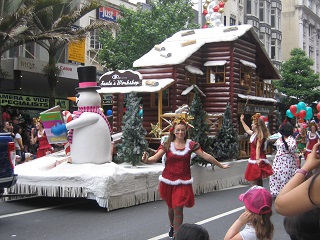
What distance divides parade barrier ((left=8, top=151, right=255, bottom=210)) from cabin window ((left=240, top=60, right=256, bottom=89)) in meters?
7.92

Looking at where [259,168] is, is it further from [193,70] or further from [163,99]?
[163,99]

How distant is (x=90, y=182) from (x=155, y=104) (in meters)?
7.54

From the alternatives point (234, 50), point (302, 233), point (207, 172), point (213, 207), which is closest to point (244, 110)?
point (234, 50)

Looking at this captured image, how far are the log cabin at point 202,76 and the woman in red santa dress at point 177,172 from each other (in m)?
7.34

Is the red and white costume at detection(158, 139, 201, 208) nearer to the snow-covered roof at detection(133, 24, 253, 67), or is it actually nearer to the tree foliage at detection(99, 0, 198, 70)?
the snow-covered roof at detection(133, 24, 253, 67)

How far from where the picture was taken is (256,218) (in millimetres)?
3760

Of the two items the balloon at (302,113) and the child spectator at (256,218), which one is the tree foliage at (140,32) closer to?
the balloon at (302,113)

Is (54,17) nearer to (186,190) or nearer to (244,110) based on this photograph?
(244,110)

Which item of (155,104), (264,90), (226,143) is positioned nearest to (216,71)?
(155,104)

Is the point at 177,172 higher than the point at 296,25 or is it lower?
lower

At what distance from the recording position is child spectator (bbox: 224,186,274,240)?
3.73m

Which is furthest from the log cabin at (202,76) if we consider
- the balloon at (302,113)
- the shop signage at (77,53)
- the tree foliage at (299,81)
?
the tree foliage at (299,81)

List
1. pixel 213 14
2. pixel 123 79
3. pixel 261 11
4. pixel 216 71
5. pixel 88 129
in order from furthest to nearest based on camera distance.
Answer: pixel 261 11, pixel 213 14, pixel 216 71, pixel 123 79, pixel 88 129

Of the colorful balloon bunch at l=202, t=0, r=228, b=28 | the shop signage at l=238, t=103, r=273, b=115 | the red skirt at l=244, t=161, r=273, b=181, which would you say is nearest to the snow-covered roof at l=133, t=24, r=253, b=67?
the colorful balloon bunch at l=202, t=0, r=228, b=28
